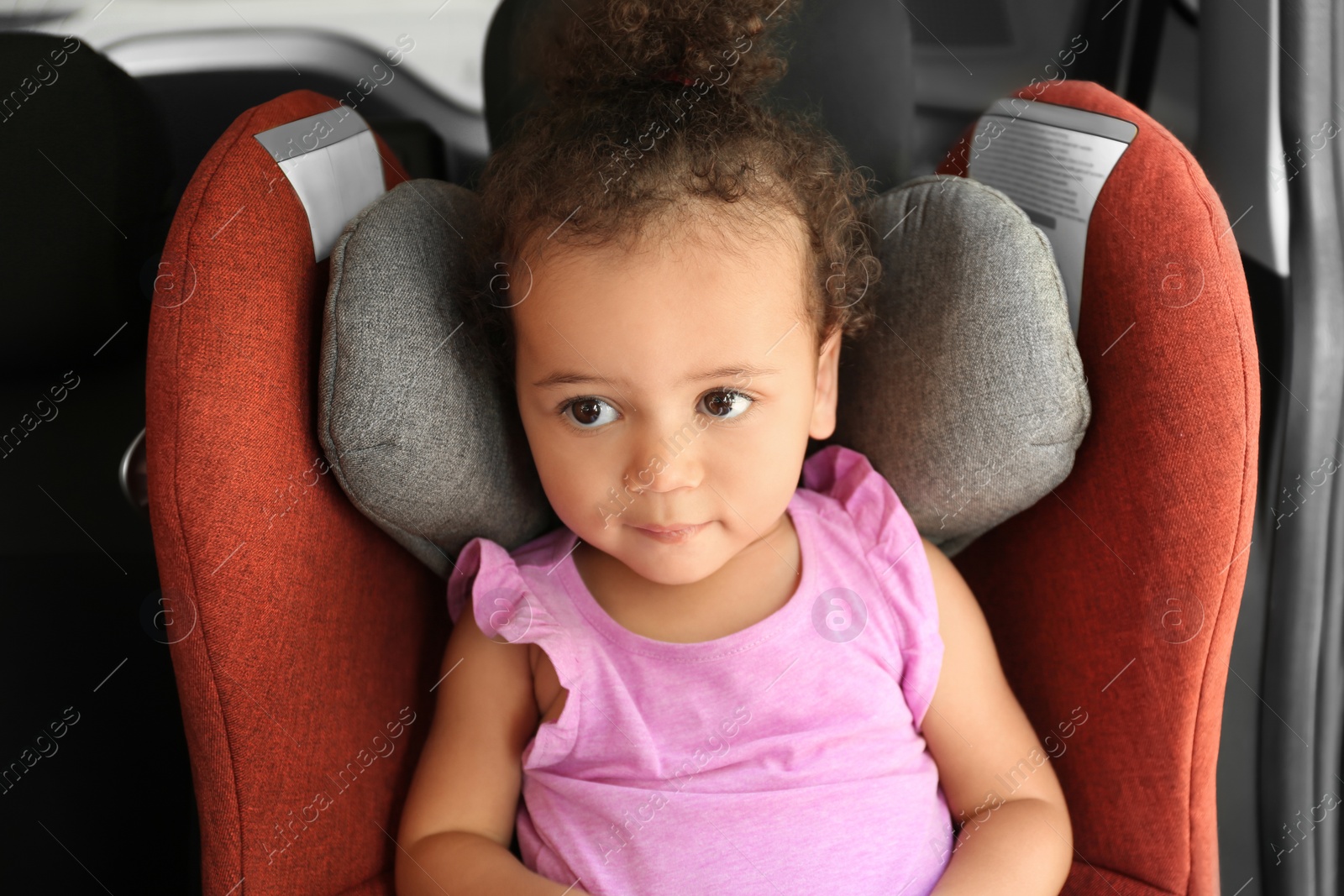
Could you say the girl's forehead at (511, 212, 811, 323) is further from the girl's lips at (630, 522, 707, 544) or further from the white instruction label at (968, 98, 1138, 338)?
the white instruction label at (968, 98, 1138, 338)

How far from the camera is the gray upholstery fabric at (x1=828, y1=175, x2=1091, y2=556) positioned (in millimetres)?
883

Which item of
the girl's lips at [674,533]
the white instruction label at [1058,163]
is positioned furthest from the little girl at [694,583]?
the white instruction label at [1058,163]

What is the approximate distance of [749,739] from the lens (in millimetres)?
882

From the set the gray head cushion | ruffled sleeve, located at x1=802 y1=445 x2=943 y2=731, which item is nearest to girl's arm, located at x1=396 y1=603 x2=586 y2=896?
the gray head cushion

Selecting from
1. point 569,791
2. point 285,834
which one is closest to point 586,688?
point 569,791

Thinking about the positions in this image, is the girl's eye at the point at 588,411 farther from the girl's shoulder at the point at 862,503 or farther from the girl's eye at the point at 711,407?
the girl's shoulder at the point at 862,503

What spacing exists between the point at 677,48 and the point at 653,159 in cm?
15

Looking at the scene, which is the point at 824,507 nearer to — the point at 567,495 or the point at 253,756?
the point at 567,495

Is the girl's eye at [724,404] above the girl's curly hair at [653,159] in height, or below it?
below

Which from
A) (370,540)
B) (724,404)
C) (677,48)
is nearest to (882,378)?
(724,404)

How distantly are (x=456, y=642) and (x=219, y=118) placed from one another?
901 mm

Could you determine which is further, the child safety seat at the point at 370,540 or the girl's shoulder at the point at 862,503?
the girl's shoulder at the point at 862,503

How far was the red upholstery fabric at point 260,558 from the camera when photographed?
0.77 meters

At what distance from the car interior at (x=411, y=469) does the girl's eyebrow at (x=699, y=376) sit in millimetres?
130
